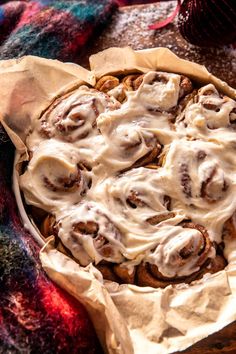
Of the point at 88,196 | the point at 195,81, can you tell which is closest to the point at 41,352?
the point at 88,196

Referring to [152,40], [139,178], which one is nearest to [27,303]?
[139,178]

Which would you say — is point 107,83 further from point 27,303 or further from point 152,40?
point 27,303

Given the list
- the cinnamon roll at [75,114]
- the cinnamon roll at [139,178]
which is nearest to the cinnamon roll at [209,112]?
the cinnamon roll at [139,178]

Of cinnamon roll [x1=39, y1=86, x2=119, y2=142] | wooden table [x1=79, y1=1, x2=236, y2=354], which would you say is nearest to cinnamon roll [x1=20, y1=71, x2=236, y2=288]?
cinnamon roll [x1=39, y1=86, x2=119, y2=142]

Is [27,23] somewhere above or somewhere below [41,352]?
above

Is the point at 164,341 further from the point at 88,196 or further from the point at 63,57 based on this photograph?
the point at 63,57

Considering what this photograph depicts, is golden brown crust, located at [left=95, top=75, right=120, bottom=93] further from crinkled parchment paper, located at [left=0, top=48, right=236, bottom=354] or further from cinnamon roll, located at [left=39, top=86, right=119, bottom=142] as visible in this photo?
crinkled parchment paper, located at [left=0, top=48, right=236, bottom=354]
